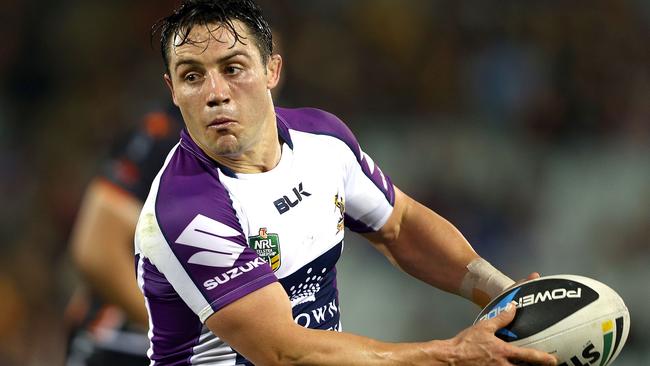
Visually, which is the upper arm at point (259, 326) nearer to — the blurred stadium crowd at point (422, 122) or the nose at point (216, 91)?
the nose at point (216, 91)

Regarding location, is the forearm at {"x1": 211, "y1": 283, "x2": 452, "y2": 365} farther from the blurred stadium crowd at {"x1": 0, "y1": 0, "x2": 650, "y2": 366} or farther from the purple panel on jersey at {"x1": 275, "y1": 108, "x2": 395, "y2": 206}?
the blurred stadium crowd at {"x1": 0, "y1": 0, "x2": 650, "y2": 366}

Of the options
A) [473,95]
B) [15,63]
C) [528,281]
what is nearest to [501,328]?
[528,281]

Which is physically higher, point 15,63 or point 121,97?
point 15,63

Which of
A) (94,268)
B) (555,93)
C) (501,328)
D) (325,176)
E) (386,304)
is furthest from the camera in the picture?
(555,93)

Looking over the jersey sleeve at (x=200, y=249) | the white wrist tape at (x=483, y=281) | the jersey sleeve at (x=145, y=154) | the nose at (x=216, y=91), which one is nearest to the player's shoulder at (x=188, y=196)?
the jersey sleeve at (x=200, y=249)

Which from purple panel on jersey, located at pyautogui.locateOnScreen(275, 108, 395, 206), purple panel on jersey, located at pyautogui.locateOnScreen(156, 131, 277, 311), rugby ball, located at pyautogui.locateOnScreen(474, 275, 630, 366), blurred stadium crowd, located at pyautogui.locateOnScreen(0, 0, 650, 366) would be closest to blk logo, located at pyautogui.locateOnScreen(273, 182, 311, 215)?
purple panel on jersey, located at pyautogui.locateOnScreen(156, 131, 277, 311)

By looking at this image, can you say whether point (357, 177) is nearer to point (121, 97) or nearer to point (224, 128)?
point (224, 128)

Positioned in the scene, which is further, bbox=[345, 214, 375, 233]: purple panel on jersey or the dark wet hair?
bbox=[345, 214, 375, 233]: purple panel on jersey

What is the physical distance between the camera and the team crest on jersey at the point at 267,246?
11.4ft

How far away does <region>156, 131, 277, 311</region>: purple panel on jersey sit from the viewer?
3.29 m

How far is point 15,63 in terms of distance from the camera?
8.85 metres

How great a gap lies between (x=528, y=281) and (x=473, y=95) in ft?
17.6

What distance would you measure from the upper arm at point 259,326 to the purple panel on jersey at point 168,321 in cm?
22

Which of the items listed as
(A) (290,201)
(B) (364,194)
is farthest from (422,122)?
(A) (290,201)
